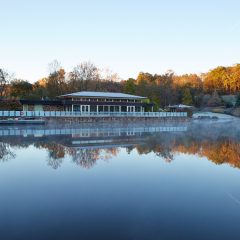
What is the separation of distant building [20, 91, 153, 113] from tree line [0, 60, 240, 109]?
275 inches

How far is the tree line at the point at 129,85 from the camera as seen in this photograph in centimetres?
4009

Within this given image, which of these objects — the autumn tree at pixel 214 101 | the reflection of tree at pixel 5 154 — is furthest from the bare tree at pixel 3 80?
the autumn tree at pixel 214 101

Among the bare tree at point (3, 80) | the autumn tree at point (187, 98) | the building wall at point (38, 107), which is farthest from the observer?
the autumn tree at point (187, 98)

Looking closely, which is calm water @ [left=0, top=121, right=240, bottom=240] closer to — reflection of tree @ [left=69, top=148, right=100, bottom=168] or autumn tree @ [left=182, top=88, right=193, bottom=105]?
reflection of tree @ [left=69, top=148, right=100, bottom=168]

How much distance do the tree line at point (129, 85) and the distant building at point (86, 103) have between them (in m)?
6.98

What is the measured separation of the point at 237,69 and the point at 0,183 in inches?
2400

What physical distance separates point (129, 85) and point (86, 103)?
573 inches

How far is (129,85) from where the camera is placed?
143 ft

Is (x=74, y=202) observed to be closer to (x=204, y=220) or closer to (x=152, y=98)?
(x=204, y=220)

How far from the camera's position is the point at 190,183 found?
628 centimetres

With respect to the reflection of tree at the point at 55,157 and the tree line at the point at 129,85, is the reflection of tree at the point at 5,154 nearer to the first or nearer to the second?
the reflection of tree at the point at 55,157

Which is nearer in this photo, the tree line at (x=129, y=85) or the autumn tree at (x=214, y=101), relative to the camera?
the tree line at (x=129, y=85)

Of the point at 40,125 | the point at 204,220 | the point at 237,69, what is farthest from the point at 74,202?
the point at 237,69

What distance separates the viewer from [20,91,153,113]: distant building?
98.6 feet
